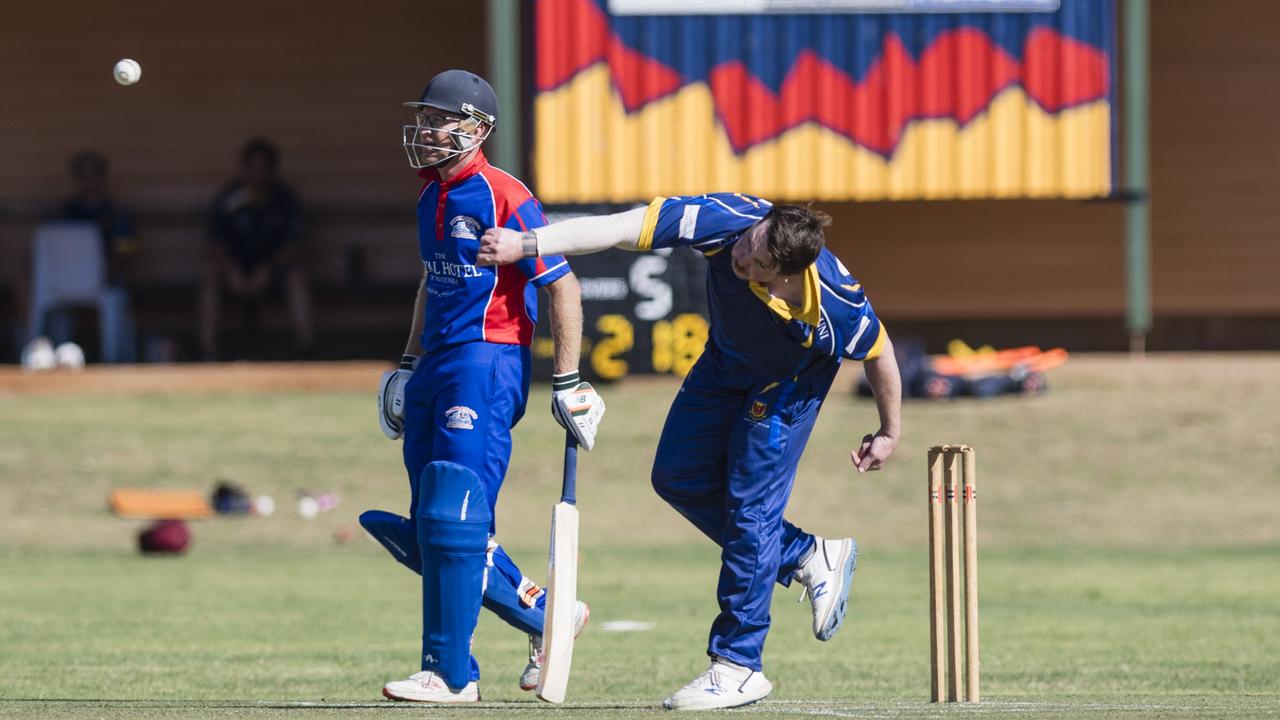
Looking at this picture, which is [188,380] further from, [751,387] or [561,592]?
[751,387]

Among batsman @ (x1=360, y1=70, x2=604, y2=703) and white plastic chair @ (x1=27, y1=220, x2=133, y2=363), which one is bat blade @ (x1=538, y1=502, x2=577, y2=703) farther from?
white plastic chair @ (x1=27, y1=220, x2=133, y2=363)

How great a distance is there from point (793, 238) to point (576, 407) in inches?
36.9

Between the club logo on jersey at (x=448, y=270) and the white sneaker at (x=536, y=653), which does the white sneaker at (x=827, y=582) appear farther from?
the club logo on jersey at (x=448, y=270)

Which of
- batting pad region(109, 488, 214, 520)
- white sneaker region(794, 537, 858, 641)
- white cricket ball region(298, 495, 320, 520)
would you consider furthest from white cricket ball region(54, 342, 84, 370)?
white sneaker region(794, 537, 858, 641)

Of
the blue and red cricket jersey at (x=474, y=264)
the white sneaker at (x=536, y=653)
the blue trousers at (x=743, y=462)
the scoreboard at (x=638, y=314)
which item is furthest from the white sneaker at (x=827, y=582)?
the scoreboard at (x=638, y=314)

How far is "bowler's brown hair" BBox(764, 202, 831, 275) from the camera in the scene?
19.3 feet

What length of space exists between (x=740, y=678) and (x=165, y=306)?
12996 mm

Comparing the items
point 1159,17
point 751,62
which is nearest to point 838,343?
point 751,62

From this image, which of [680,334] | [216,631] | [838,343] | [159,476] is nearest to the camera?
[838,343]

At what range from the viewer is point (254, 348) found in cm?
1844

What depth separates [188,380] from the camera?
55.0ft

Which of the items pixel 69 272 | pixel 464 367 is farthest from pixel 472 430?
pixel 69 272

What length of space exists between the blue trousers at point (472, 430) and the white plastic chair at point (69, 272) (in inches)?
437

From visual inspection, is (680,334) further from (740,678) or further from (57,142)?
(740,678)
